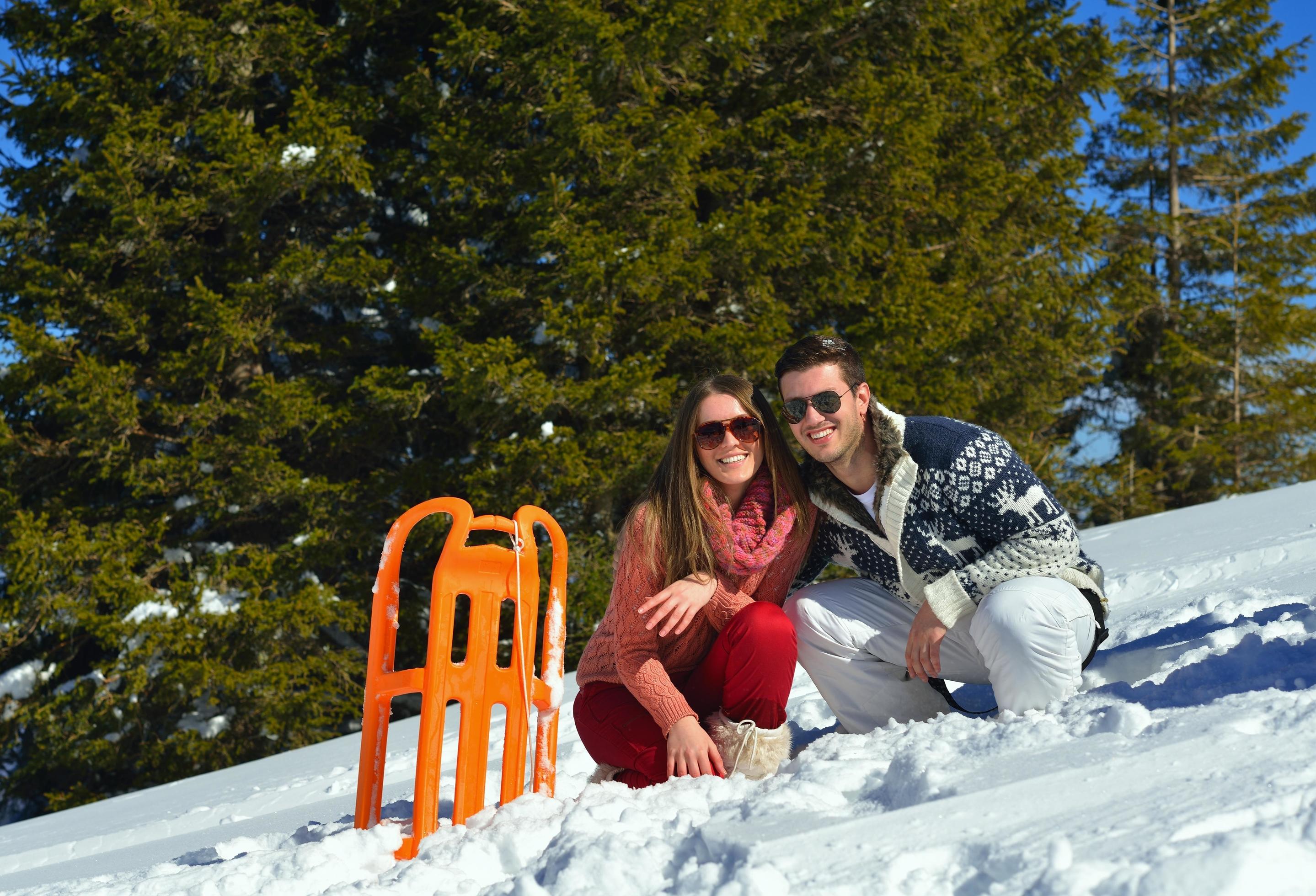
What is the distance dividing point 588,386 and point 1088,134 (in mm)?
13215

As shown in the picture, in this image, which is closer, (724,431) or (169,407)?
(724,431)

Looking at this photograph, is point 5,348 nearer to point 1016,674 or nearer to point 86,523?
point 86,523

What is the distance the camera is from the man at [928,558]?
267 cm

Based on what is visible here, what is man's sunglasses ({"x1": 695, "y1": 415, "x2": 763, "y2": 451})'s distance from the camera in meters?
2.86

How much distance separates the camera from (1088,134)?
56.9 ft

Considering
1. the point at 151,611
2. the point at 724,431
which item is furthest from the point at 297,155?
the point at 724,431

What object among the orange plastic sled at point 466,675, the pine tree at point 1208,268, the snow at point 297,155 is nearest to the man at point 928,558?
the orange plastic sled at point 466,675

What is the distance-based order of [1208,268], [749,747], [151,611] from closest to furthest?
1. [749,747]
2. [151,611]
3. [1208,268]

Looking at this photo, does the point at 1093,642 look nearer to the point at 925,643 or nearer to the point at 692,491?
the point at 925,643

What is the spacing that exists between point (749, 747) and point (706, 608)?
392mm

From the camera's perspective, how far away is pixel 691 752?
103 inches

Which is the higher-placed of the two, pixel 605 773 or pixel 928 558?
pixel 928 558

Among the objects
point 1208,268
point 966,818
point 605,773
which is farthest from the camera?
point 1208,268

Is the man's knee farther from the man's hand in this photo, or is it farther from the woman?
the woman
